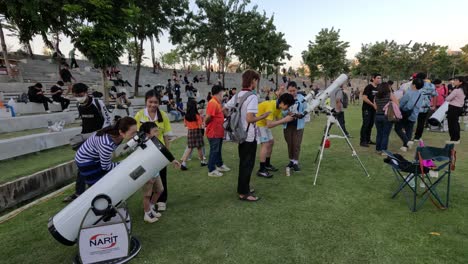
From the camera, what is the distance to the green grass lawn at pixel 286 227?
9.84 feet

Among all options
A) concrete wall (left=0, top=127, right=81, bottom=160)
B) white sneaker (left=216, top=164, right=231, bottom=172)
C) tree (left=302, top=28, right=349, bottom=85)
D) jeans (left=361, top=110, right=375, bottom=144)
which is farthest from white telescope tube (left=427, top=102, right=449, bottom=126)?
tree (left=302, top=28, right=349, bottom=85)

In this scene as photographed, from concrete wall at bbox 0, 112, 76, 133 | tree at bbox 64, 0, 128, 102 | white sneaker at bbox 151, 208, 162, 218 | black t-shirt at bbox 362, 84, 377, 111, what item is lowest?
white sneaker at bbox 151, 208, 162, 218

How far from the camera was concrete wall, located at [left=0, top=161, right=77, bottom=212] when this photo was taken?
14.9 feet

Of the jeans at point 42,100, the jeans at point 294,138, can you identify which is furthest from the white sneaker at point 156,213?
the jeans at point 42,100

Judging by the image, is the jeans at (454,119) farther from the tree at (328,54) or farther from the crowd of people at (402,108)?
the tree at (328,54)

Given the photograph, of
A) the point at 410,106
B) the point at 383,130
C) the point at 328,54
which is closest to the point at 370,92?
the point at 410,106

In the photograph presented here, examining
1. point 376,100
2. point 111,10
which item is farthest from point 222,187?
point 111,10

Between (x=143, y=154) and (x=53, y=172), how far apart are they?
12.0 ft

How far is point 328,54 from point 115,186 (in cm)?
3229

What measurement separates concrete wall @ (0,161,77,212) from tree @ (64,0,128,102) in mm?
6959

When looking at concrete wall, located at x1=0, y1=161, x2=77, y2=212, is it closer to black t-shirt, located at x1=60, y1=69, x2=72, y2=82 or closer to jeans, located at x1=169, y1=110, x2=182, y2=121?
jeans, located at x1=169, y1=110, x2=182, y2=121

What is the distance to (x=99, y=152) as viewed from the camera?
119 inches

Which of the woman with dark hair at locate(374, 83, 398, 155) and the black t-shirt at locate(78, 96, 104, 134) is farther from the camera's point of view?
the woman with dark hair at locate(374, 83, 398, 155)

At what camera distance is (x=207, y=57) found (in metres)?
32.2
